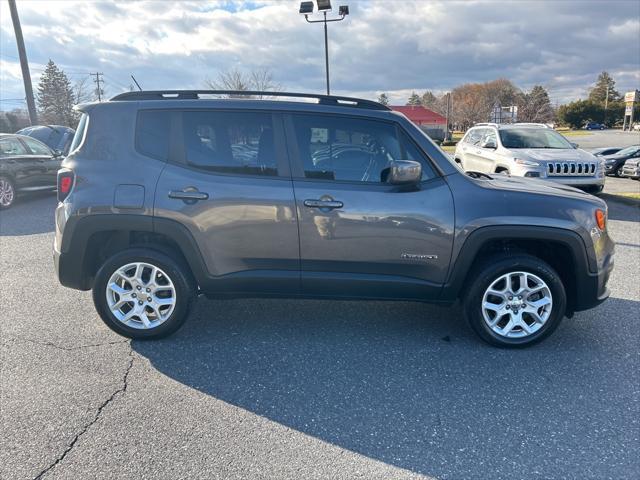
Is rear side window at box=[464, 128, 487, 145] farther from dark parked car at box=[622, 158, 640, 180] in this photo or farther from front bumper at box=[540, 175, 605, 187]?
dark parked car at box=[622, 158, 640, 180]

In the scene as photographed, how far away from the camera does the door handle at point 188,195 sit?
338 cm

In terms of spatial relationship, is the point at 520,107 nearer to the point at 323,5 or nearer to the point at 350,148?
the point at 323,5

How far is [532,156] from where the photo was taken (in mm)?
9031

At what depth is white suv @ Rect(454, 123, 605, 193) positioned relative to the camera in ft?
29.0

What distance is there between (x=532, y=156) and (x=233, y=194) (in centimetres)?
762

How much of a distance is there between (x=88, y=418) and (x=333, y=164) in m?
2.35

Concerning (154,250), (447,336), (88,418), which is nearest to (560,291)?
(447,336)

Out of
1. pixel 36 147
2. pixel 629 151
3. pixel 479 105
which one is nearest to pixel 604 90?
pixel 479 105

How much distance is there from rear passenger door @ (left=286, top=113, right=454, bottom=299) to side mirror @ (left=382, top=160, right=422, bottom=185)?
0.13 m

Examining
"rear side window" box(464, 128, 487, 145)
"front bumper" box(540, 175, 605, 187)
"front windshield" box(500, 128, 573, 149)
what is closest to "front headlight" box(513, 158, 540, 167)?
"front bumper" box(540, 175, 605, 187)

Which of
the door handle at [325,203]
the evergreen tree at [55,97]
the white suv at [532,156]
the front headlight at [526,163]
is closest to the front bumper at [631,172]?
the white suv at [532,156]

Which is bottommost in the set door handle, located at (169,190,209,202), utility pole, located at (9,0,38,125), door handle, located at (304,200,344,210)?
door handle, located at (304,200,344,210)

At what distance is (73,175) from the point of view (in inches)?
137

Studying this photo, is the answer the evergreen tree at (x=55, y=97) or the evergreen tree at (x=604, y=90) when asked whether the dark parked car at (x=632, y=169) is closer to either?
the evergreen tree at (x=55, y=97)
